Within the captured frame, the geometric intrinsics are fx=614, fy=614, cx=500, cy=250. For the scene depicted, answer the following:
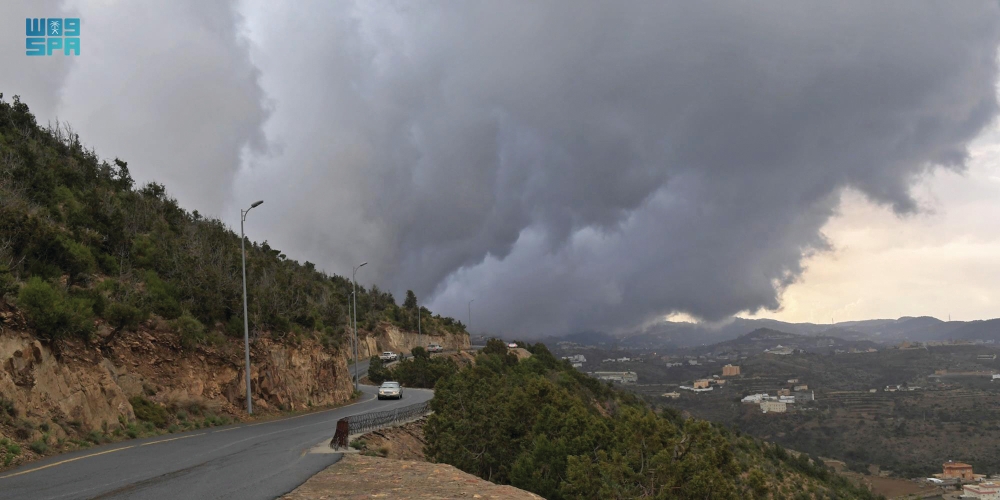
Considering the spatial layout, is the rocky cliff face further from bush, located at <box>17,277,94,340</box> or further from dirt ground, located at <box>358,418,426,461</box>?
dirt ground, located at <box>358,418,426,461</box>

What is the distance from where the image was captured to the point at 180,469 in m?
13.7

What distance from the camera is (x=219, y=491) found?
1131 centimetres

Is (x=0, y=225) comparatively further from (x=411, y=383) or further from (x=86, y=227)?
(x=411, y=383)

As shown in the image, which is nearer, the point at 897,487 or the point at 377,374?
the point at 377,374

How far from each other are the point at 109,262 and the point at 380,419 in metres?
14.9

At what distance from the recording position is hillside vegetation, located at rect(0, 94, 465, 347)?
21.8 metres

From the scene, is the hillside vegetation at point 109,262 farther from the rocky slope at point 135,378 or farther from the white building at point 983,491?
the white building at point 983,491

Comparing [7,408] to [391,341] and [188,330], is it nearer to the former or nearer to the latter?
[188,330]

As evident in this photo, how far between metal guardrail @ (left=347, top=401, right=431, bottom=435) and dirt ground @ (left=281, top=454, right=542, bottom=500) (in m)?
8.37

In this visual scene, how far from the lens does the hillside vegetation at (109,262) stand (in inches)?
856

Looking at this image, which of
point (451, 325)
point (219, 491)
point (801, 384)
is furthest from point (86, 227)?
point (801, 384)

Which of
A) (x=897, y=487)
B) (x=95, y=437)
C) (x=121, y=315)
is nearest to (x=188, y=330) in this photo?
(x=121, y=315)

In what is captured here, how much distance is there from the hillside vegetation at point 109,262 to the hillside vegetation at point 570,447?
40.9ft

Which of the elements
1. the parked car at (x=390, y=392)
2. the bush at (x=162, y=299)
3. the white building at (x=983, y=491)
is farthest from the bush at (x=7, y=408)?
the white building at (x=983, y=491)
